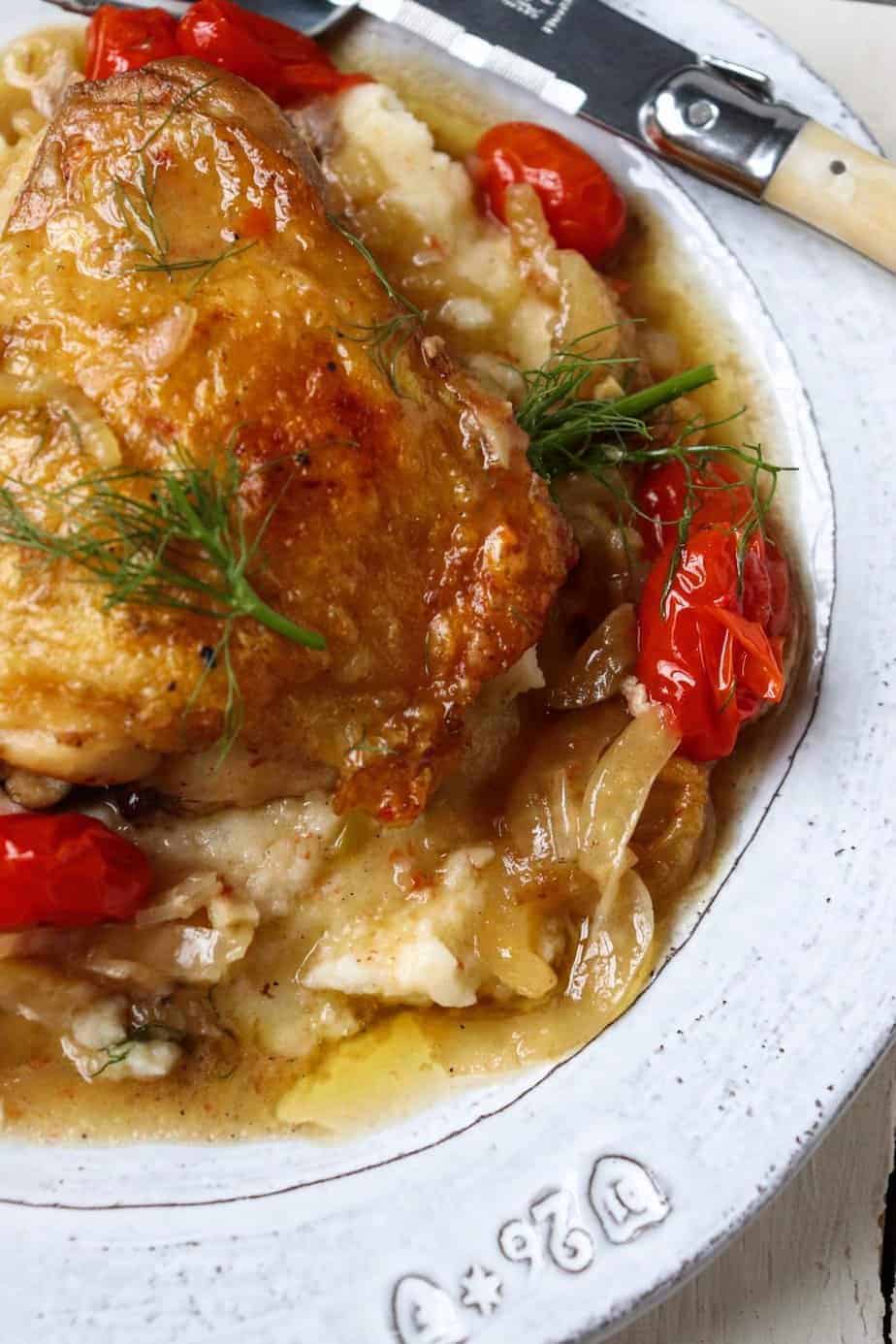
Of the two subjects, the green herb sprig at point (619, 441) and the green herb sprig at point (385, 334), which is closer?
the green herb sprig at point (385, 334)

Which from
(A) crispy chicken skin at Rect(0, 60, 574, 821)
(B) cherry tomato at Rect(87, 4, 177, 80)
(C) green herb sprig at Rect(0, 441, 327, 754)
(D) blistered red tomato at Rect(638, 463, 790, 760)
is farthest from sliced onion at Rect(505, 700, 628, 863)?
(B) cherry tomato at Rect(87, 4, 177, 80)

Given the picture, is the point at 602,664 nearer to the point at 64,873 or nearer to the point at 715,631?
the point at 715,631

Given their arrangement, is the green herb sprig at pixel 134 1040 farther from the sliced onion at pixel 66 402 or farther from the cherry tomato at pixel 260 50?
the cherry tomato at pixel 260 50

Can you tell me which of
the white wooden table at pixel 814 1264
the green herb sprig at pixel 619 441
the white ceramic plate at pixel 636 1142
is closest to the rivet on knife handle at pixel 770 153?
the white ceramic plate at pixel 636 1142

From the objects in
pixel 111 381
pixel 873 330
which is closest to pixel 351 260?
pixel 111 381

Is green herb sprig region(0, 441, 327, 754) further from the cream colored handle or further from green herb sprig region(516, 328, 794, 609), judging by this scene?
the cream colored handle

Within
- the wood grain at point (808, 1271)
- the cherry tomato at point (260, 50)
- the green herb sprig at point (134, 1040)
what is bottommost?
the green herb sprig at point (134, 1040)

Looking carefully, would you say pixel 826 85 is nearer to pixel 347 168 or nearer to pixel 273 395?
pixel 347 168
